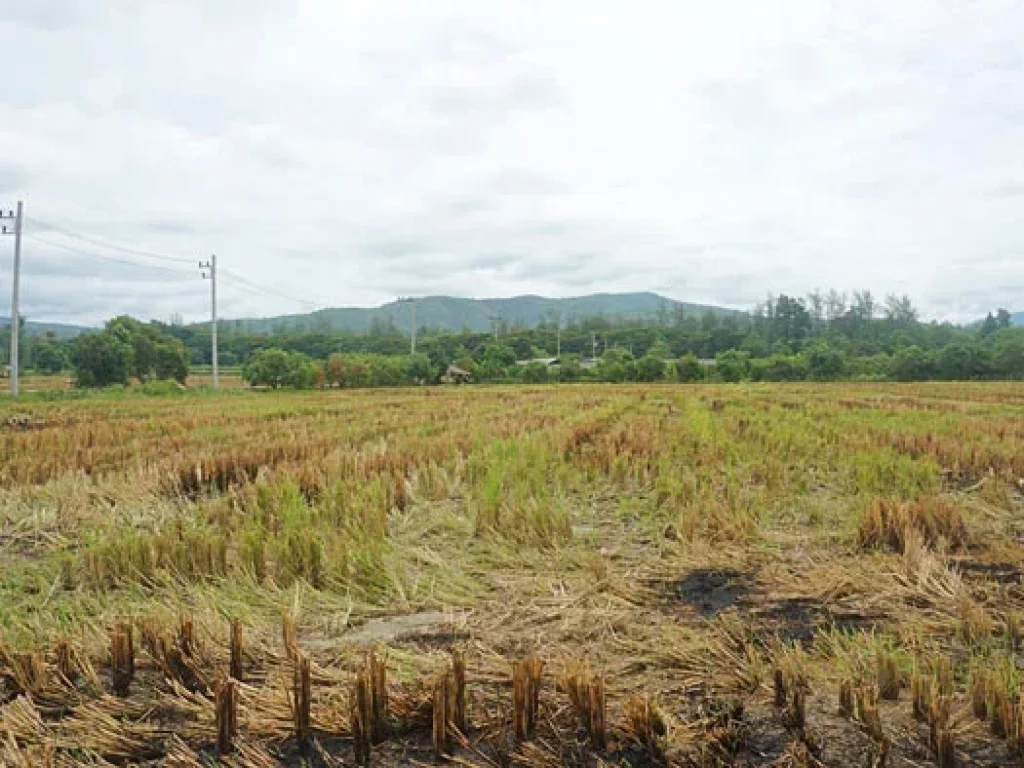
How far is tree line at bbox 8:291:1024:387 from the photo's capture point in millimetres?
52406

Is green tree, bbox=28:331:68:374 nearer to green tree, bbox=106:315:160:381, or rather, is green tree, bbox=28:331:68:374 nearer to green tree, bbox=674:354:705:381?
green tree, bbox=106:315:160:381

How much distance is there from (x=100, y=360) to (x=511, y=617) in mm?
52154

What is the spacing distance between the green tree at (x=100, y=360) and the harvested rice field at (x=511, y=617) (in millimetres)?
45614

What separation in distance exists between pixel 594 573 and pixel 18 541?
4417 mm

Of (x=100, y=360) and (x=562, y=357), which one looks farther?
(x=562, y=357)

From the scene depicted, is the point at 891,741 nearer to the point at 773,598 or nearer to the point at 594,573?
the point at 773,598

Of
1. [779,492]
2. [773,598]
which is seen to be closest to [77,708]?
[773,598]

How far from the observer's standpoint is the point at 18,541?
5027 mm

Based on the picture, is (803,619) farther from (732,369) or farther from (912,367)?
(912,367)

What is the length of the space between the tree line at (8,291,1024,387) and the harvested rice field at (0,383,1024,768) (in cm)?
4689

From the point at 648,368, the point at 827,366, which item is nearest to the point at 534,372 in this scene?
the point at 648,368

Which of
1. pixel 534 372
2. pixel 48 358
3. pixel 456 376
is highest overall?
pixel 48 358

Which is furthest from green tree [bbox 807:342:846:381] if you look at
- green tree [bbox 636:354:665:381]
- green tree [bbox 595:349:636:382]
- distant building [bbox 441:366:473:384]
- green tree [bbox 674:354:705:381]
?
distant building [bbox 441:366:473:384]

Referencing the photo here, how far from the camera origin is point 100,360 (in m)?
46.5
